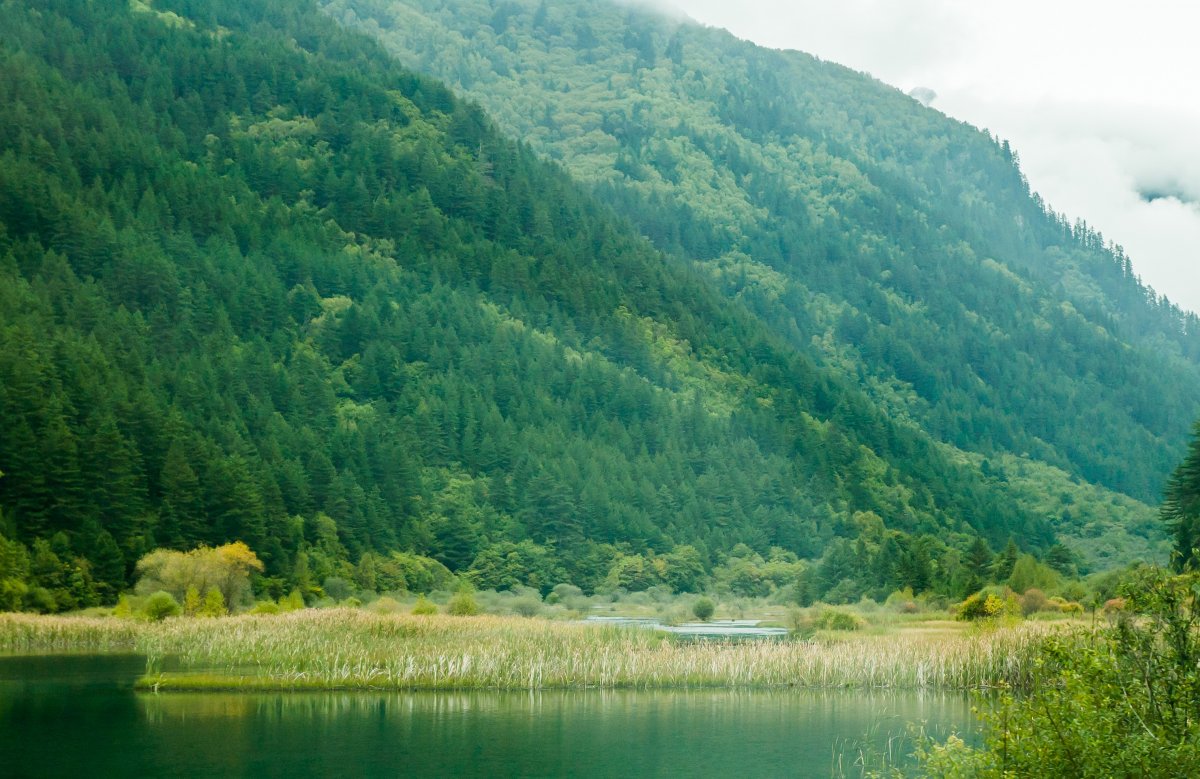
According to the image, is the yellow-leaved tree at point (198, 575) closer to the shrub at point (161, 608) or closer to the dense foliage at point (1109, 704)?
the shrub at point (161, 608)

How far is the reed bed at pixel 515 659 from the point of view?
61.2 metres

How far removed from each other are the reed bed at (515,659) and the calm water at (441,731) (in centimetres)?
175

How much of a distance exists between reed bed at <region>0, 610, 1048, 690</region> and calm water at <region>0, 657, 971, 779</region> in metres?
1.75

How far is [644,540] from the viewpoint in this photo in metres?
176

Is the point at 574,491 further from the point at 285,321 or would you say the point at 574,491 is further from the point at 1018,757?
the point at 1018,757

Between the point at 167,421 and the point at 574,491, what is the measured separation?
200 ft

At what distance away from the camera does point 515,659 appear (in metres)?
63.8

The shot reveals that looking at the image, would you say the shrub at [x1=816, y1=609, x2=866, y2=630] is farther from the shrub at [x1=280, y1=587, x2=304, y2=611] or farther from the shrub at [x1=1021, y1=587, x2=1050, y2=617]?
the shrub at [x1=280, y1=587, x2=304, y2=611]

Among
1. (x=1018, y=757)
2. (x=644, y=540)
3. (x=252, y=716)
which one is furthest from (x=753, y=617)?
(x=1018, y=757)

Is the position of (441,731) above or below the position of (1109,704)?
below

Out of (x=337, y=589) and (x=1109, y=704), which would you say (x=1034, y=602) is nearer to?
(x=337, y=589)

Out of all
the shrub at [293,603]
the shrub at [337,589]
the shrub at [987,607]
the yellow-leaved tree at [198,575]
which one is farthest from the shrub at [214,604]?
the shrub at [987,607]

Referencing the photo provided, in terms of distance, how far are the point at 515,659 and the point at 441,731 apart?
48.5ft

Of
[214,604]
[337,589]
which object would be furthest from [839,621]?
[337,589]
